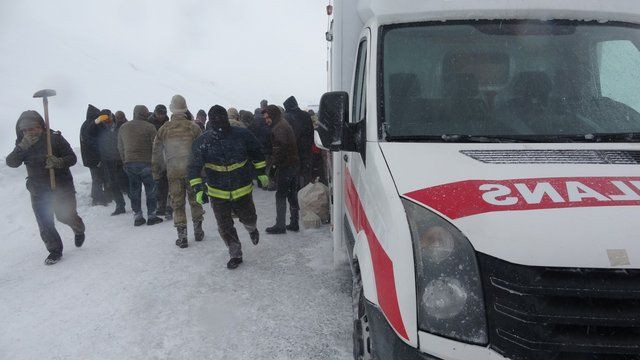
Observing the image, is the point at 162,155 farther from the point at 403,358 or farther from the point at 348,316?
the point at 403,358

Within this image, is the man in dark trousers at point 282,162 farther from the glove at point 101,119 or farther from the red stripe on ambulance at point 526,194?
the red stripe on ambulance at point 526,194

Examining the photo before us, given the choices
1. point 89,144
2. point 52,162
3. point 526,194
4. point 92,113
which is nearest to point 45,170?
point 52,162

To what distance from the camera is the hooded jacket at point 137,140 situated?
7.09 meters

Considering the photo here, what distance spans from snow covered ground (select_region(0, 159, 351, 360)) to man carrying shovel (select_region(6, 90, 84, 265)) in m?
0.52

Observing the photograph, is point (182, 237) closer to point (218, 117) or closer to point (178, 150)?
point (178, 150)

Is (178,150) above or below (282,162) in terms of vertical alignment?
above

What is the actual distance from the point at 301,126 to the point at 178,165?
2437 millimetres

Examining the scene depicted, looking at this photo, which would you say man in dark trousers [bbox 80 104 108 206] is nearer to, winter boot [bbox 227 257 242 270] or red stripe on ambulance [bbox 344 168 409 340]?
winter boot [bbox 227 257 242 270]

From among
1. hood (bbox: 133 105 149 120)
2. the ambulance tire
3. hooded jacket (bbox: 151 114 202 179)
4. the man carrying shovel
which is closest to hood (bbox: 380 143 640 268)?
the ambulance tire

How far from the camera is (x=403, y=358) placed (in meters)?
1.81

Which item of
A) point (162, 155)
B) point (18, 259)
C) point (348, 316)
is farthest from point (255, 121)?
point (348, 316)

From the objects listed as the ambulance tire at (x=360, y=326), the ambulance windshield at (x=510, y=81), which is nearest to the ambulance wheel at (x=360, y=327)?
the ambulance tire at (x=360, y=326)

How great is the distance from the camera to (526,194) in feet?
5.88

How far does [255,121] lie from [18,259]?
4526 mm
